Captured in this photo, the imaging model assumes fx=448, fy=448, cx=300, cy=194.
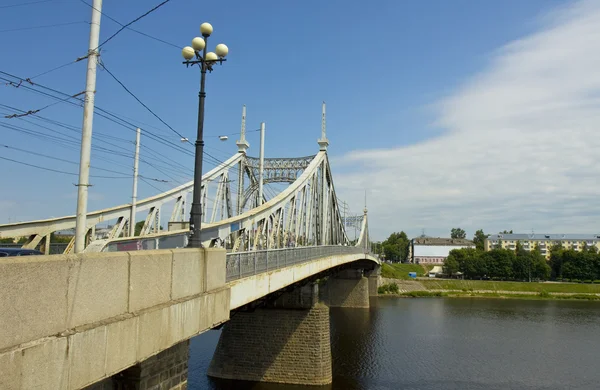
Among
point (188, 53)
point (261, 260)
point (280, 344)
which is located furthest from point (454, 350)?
point (188, 53)

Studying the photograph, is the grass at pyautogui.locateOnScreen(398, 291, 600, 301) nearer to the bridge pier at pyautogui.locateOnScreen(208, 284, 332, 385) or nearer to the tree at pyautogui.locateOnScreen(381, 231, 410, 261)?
the bridge pier at pyautogui.locateOnScreen(208, 284, 332, 385)

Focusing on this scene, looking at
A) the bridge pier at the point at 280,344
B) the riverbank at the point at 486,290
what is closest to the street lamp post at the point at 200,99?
the bridge pier at the point at 280,344

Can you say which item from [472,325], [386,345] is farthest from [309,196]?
[472,325]

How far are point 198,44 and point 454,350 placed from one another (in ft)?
100

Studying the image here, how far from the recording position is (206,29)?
27.5 ft

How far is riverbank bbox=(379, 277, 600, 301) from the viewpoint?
2817 inches

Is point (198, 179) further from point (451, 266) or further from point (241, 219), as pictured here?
point (451, 266)

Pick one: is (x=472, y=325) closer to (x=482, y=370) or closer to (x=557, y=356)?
(x=557, y=356)

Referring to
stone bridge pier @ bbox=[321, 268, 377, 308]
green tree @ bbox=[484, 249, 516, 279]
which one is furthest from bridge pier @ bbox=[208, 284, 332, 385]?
green tree @ bbox=[484, 249, 516, 279]

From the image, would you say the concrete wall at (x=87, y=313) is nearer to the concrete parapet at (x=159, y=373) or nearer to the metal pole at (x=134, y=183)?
the concrete parapet at (x=159, y=373)

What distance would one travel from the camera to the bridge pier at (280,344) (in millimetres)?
22828

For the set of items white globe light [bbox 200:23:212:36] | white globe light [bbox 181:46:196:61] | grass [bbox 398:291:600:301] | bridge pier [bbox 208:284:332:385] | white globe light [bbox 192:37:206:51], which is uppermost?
white globe light [bbox 200:23:212:36]

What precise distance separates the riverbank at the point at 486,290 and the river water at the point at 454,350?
18672mm

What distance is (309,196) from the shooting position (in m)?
26.7
